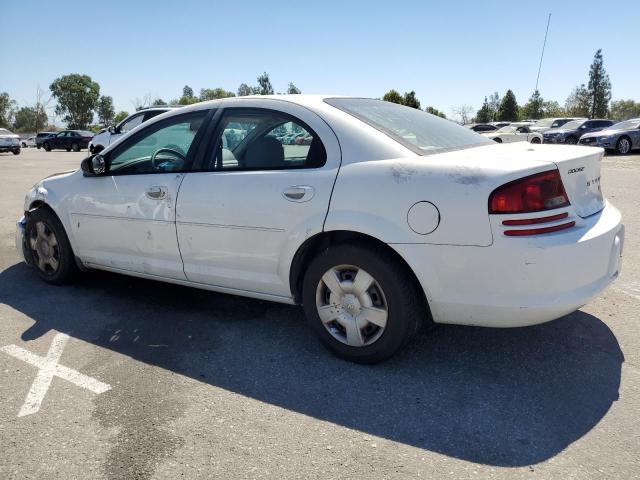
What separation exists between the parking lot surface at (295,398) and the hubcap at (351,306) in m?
0.20

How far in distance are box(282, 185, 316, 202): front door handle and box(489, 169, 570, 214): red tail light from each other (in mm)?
1016

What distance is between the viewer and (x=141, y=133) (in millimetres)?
4078

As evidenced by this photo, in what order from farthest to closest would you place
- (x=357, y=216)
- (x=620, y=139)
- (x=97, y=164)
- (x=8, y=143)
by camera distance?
1. (x=8, y=143)
2. (x=620, y=139)
3. (x=97, y=164)
4. (x=357, y=216)

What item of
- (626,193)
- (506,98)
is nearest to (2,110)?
(506,98)

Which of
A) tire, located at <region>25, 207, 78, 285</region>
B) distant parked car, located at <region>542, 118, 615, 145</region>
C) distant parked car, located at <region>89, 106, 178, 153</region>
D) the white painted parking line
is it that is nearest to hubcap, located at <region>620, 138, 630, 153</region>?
distant parked car, located at <region>542, 118, 615, 145</region>

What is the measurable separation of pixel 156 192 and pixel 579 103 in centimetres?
9225

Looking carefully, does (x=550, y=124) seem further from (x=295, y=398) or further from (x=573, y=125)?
(x=295, y=398)

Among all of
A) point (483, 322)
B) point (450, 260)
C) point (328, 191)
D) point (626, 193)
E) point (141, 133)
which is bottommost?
point (626, 193)

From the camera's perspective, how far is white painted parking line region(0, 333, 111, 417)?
2.84m

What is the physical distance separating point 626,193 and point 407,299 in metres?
8.43

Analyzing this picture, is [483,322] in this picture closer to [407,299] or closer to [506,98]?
[407,299]

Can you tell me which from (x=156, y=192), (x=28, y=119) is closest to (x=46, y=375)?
(x=156, y=192)

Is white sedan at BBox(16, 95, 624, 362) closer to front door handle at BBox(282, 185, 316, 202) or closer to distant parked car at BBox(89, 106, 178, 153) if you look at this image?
front door handle at BBox(282, 185, 316, 202)

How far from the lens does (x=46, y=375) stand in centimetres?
311
